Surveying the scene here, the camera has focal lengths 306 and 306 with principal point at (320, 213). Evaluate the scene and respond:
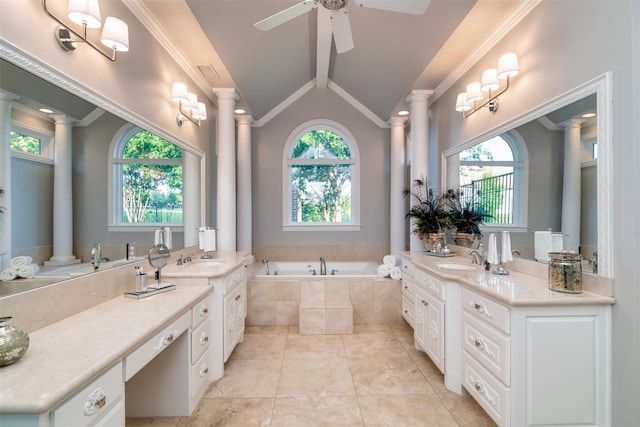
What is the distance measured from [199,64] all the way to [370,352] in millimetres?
3234

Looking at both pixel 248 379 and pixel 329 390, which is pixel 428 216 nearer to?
pixel 329 390

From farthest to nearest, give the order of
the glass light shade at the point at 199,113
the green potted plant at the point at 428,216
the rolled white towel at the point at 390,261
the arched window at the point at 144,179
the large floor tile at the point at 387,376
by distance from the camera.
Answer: the rolled white towel at the point at 390,261 < the green potted plant at the point at 428,216 < the glass light shade at the point at 199,113 < the large floor tile at the point at 387,376 < the arched window at the point at 144,179

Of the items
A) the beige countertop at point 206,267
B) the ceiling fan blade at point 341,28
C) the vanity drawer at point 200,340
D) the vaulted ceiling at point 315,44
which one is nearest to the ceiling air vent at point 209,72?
the vaulted ceiling at point 315,44

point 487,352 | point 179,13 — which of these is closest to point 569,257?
point 487,352

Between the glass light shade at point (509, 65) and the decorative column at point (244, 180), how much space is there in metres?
3.25

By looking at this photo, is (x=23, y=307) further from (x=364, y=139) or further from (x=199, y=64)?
(x=364, y=139)

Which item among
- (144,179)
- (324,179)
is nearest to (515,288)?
(144,179)

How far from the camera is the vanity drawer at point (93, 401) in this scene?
93 cm

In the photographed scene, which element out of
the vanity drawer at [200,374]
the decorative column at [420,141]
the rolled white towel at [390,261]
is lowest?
the vanity drawer at [200,374]

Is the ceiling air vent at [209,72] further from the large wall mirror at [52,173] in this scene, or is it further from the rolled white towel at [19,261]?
the rolled white towel at [19,261]

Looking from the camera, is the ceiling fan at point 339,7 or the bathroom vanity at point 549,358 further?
the ceiling fan at point 339,7

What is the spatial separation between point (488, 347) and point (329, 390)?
3.82ft

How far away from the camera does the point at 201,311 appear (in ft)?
6.93

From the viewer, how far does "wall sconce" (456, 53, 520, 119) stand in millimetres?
2186
